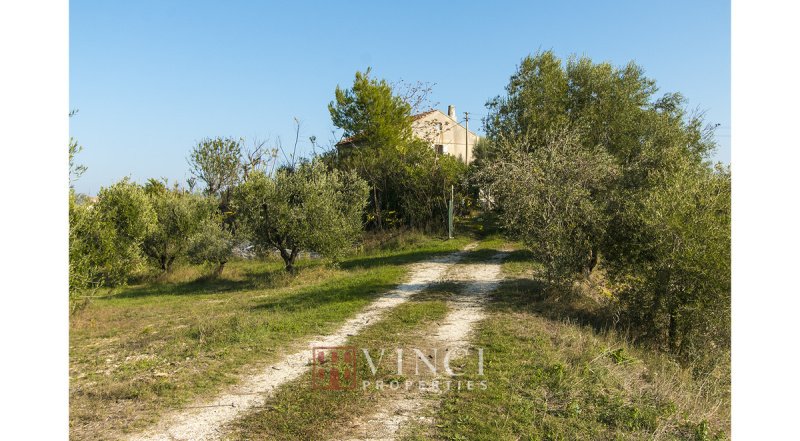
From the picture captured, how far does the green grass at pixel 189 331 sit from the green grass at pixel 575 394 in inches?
141

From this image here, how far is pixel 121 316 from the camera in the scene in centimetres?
1460

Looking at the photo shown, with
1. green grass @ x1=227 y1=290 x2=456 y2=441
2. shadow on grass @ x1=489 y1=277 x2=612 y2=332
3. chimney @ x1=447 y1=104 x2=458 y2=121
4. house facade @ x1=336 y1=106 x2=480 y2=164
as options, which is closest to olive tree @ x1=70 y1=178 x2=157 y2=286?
green grass @ x1=227 y1=290 x2=456 y2=441

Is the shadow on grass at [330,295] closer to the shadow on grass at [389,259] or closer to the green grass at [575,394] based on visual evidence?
the shadow on grass at [389,259]

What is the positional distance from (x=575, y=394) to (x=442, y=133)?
30.5 m

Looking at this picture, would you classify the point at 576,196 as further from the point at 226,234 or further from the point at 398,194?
the point at 398,194

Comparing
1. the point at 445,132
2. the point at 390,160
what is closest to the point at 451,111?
the point at 445,132

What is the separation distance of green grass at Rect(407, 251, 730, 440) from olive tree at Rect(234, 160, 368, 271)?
936 cm

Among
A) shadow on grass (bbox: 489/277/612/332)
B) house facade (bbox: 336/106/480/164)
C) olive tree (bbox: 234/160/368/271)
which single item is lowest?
shadow on grass (bbox: 489/277/612/332)

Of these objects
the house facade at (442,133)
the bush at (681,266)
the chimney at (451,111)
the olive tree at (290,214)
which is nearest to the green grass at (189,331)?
the olive tree at (290,214)

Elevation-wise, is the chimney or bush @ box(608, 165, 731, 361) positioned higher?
the chimney

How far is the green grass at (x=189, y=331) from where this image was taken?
701 cm

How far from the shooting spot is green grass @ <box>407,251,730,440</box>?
6.34 metres

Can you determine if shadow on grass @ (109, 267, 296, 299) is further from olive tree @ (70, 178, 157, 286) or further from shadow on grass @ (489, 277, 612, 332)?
shadow on grass @ (489, 277, 612, 332)
